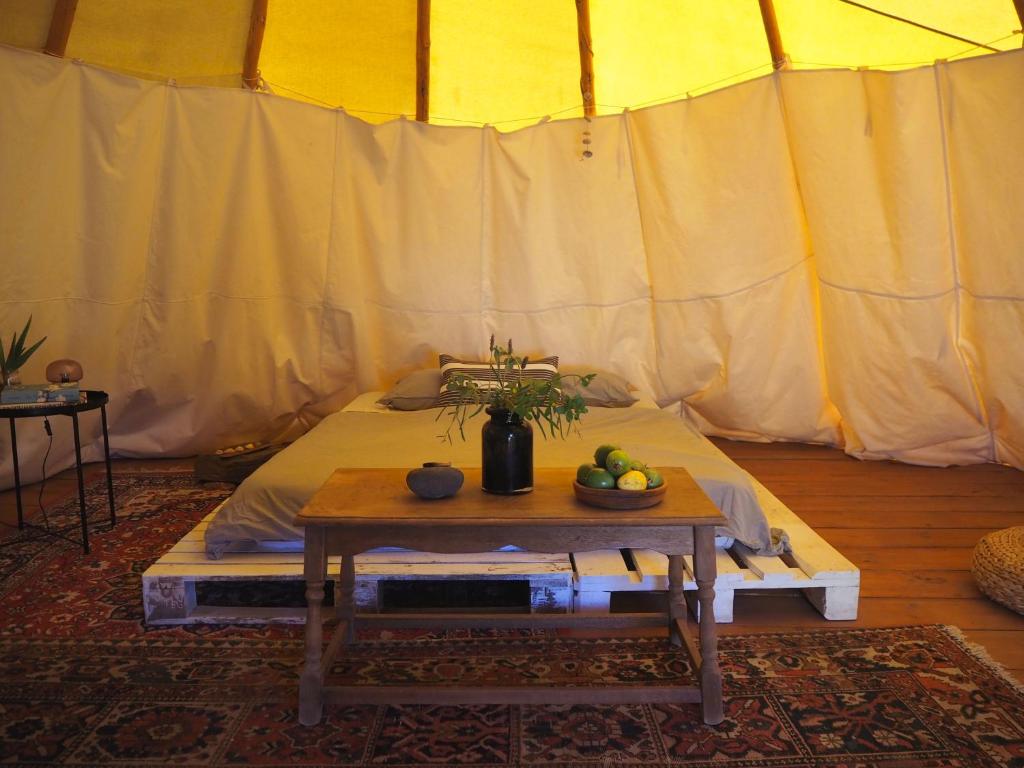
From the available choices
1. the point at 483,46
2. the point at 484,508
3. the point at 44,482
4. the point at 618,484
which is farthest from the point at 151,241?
the point at 618,484

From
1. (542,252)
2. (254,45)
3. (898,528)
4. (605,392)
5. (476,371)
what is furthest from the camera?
(542,252)

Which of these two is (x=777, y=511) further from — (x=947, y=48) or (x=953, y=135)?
(x=947, y=48)

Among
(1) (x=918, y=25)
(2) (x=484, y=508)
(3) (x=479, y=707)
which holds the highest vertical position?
(1) (x=918, y=25)

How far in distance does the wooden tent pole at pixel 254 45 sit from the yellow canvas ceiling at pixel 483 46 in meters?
0.04

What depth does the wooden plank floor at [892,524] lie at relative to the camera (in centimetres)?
230

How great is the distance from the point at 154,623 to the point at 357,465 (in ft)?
2.40

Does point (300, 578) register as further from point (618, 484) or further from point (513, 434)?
point (618, 484)

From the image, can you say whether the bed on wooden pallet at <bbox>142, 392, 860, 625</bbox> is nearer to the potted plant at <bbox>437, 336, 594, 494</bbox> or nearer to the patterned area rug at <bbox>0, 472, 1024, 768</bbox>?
the patterned area rug at <bbox>0, 472, 1024, 768</bbox>

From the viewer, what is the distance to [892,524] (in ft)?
10.3

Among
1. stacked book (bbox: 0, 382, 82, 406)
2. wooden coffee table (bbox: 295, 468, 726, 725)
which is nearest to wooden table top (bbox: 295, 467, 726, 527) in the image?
wooden coffee table (bbox: 295, 468, 726, 725)

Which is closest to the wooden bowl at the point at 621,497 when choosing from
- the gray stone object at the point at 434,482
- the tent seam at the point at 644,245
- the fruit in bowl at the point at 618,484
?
the fruit in bowl at the point at 618,484

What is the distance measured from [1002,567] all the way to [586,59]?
128 inches

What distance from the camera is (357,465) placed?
2.63 meters

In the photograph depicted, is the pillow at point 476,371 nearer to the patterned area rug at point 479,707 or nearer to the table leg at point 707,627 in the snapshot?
the patterned area rug at point 479,707
